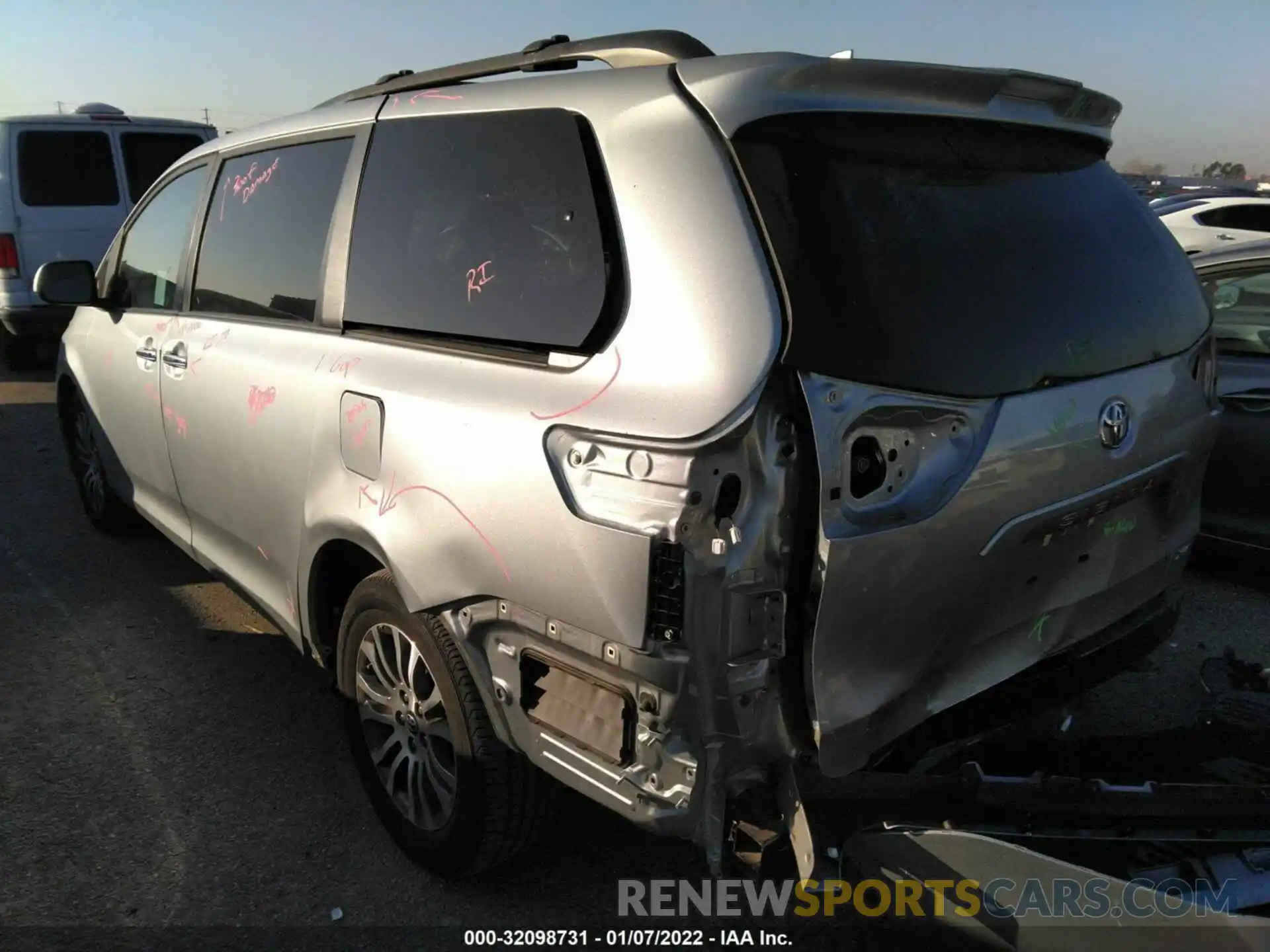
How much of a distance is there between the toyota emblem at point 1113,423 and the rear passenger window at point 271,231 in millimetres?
2123

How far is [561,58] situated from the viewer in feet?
8.12

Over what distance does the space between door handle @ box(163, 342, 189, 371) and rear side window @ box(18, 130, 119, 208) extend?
21.4ft

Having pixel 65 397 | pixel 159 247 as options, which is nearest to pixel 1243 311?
pixel 159 247

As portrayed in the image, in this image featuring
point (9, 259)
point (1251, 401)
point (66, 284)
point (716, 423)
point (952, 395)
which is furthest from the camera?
point (9, 259)

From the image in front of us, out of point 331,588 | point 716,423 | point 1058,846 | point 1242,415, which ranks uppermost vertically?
point 716,423

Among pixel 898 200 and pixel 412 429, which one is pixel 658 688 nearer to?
pixel 412 429

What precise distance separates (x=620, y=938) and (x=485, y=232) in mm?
→ 1796

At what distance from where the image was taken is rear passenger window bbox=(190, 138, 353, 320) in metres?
2.86

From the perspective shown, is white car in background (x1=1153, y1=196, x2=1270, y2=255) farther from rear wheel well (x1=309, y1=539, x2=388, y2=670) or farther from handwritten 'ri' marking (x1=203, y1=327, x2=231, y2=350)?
rear wheel well (x1=309, y1=539, x2=388, y2=670)

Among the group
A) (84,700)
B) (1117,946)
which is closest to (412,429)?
(1117,946)

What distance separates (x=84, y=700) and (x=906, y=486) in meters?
3.13

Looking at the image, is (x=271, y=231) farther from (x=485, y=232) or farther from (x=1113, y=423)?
(x=1113, y=423)

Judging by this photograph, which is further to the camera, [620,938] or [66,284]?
[66,284]

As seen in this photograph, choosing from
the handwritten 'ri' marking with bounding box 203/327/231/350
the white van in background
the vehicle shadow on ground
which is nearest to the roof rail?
the handwritten 'ri' marking with bounding box 203/327/231/350
